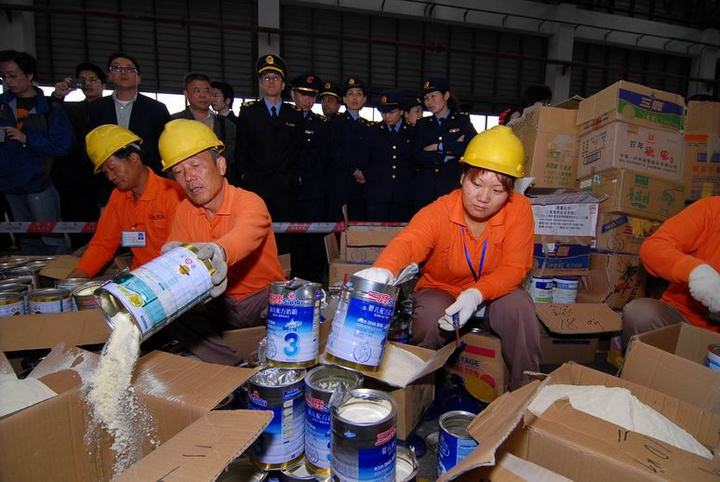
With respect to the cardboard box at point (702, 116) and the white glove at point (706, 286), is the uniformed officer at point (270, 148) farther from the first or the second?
the cardboard box at point (702, 116)

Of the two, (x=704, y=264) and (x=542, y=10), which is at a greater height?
(x=542, y=10)

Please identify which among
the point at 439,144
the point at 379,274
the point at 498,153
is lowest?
the point at 379,274

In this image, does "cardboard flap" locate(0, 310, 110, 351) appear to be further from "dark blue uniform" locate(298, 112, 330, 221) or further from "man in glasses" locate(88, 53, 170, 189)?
"dark blue uniform" locate(298, 112, 330, 221)

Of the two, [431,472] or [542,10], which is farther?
[542,10]

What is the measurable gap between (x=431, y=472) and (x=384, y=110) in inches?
158

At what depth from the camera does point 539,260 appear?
3.25 metres

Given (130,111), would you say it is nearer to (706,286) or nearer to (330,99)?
(330,99)

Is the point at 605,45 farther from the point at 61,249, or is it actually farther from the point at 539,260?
the point at 61,249

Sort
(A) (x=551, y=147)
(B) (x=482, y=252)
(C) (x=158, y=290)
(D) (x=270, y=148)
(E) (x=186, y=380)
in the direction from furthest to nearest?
(D) (x=270, y=148), (A) (x=551, y=147), (B) (x=482, y=252), (E) (x=186, y=380), (C) (x=158, y=290)

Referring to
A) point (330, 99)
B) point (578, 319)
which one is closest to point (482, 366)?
point (578, 319)

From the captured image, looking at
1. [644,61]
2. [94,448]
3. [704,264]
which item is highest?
[644,61]

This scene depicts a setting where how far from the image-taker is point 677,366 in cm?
158

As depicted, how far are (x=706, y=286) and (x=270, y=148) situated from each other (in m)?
3.60

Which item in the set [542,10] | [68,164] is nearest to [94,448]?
[68,164]
